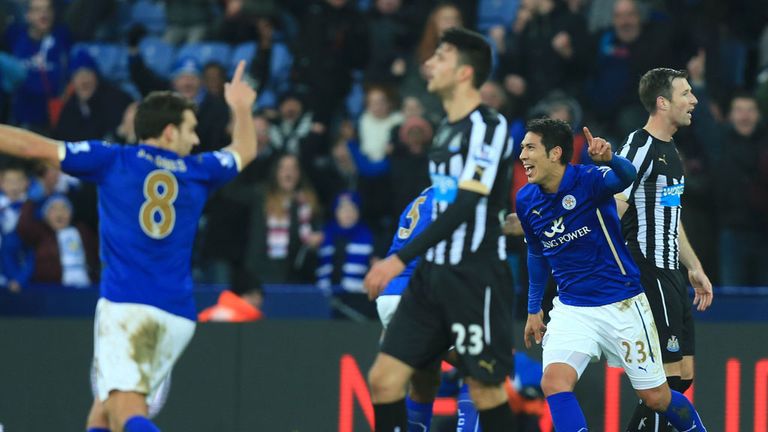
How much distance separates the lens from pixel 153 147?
7164 millimetres

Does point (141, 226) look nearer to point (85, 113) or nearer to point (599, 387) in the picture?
point (599, 387)

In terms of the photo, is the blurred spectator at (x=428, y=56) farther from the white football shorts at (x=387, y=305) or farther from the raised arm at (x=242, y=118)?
the raised arm at (x=242, y=118)

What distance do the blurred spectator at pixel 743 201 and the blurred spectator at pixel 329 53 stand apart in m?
3.98

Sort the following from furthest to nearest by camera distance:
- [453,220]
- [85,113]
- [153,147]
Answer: [85,113], [153,147], [453,220]

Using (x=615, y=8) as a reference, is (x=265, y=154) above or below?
below

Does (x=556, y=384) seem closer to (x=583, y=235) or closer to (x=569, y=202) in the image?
(x=583, y=235)

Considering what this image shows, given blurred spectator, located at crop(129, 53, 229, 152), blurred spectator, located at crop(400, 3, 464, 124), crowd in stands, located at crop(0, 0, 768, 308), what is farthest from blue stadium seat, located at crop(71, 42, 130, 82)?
blurred spectator, located at crop(400, 3, 464, 124)

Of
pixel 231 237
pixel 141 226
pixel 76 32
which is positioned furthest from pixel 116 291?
pixel 76 32

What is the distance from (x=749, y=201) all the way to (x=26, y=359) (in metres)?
6.06

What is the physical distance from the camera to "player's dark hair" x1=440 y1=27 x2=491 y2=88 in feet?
23.4

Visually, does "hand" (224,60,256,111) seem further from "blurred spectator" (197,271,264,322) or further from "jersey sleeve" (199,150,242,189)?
"blurred spectator" (197,271,264,322)

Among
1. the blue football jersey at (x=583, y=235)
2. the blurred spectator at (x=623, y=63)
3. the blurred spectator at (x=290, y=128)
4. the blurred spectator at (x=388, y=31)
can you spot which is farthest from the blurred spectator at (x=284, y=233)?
the blue football jersey at (x=583, y=235)

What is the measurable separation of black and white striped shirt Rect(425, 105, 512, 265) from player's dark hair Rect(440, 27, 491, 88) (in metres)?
0.20

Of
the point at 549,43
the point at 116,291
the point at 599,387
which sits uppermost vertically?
the point at 549,43
